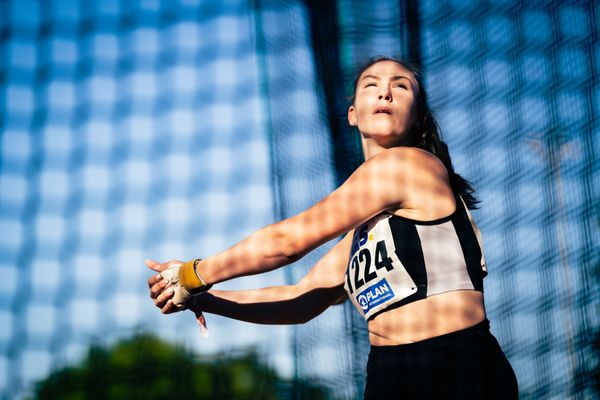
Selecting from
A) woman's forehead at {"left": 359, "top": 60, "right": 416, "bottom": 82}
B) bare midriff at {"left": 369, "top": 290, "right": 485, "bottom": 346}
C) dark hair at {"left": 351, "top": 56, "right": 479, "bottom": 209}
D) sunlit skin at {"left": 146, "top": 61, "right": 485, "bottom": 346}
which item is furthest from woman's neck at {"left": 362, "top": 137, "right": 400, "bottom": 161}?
bare midriff at {"left": 369, "top": 290, "right": 485, "bottom": 346}

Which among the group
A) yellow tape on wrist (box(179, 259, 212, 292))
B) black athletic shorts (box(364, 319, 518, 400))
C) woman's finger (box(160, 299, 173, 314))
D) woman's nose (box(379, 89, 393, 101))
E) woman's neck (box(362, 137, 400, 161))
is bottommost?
black athletic shorts (box(364, 319, 518, 400))

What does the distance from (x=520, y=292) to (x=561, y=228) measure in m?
0.35

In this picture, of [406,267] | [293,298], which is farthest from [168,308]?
[406,267]

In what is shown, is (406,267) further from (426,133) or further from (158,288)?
(158,288)

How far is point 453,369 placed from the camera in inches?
66.0

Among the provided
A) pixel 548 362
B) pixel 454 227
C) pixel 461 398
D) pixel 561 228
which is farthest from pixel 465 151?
pixel 461 398

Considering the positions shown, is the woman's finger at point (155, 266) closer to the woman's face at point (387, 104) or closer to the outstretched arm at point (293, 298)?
the outstretched arm at point (293, 298)

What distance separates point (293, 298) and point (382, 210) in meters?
0.68

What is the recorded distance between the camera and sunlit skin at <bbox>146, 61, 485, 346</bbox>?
1.71 metres

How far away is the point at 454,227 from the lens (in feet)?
5.80

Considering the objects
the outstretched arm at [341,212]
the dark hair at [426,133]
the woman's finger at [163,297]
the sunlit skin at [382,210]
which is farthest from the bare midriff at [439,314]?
the woman's finger at [163,297]

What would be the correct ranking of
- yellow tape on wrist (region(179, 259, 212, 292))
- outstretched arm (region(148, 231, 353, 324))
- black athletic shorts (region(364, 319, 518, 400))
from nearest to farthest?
1. black athletic shorts (region(364, 319, 518, 400))
2. yellow tape on wrist (region(179, 259, 212, 292))
3. outstretched arm (region(148, 231, 353, 324))

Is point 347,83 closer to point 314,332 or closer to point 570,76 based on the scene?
point 570,76

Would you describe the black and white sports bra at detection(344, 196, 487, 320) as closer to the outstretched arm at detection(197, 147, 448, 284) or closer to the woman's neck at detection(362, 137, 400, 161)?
the outstretched arm at detection(197, 147, 448, 284)
